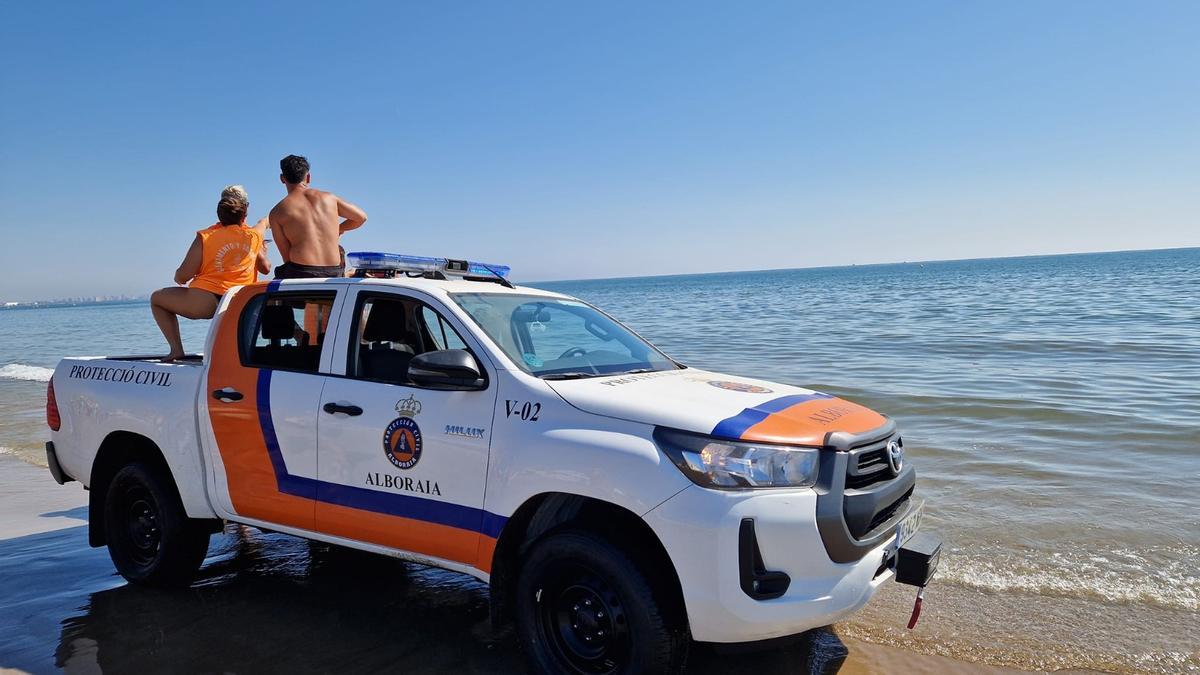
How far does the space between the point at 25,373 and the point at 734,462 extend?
2175 cm

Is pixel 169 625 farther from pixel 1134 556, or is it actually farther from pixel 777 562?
pixel 1134 556

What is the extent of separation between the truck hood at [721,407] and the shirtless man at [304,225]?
107 inches

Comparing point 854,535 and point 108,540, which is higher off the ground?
point 854,535

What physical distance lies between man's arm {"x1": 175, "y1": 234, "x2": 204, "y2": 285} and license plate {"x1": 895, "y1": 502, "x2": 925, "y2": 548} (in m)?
4.53

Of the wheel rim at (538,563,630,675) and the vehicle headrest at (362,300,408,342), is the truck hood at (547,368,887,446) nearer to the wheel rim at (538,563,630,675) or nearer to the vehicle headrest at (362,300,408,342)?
the wheel rim at (538,563,630,675)

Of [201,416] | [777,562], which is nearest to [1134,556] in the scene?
[777,562]

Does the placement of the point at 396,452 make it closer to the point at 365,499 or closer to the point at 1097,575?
the point at 365,499

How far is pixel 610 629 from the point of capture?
307 cm

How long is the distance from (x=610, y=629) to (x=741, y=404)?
1032mm

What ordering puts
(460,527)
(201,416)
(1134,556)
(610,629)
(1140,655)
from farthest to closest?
(1134,556), (201,416), (1140,655), (460,527), (610,629)

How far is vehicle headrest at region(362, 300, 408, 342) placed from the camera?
160 inches

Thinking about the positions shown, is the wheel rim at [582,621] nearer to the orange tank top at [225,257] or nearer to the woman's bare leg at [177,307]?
the woman's bare leg at [177,307]

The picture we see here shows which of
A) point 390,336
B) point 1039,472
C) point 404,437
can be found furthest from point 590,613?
point 1039,472

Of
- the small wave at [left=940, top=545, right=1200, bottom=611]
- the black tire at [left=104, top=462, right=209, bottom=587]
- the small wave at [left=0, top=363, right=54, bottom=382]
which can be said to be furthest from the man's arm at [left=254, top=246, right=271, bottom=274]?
the small wave at [left=0, top=363, right=54, bottom=382]
